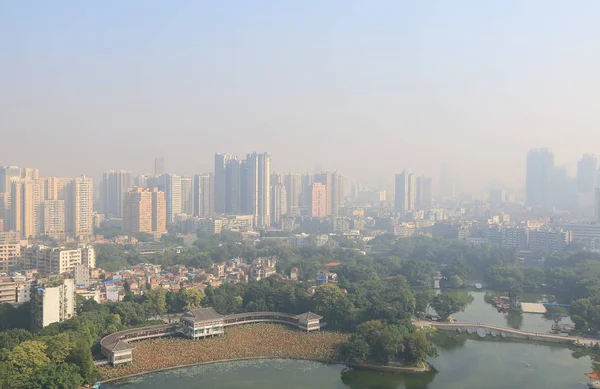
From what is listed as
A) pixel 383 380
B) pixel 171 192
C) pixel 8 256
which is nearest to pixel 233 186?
pixel 171 192

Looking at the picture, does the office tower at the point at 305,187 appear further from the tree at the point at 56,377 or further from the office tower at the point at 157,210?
the tree at the point at 56,377

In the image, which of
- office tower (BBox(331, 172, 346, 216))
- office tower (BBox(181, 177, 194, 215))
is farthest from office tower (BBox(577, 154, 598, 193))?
office tower (BBox(181, 177, 194, 215))

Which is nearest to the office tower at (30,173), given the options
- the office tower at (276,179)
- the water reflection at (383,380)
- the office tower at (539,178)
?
the office tower at (276,179)

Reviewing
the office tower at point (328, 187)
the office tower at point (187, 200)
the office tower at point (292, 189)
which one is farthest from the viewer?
the office tower at point (292, 189)

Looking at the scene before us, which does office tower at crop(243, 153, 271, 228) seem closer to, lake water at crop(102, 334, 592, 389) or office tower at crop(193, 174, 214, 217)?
office tower at crop(193, 174, 214, 217)

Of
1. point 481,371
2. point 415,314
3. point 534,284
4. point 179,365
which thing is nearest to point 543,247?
point 534,284

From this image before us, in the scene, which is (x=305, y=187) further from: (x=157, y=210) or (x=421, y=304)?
(x=421, y=304)

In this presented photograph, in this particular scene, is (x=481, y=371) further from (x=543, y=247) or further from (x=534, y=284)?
(x=543, y=247)
